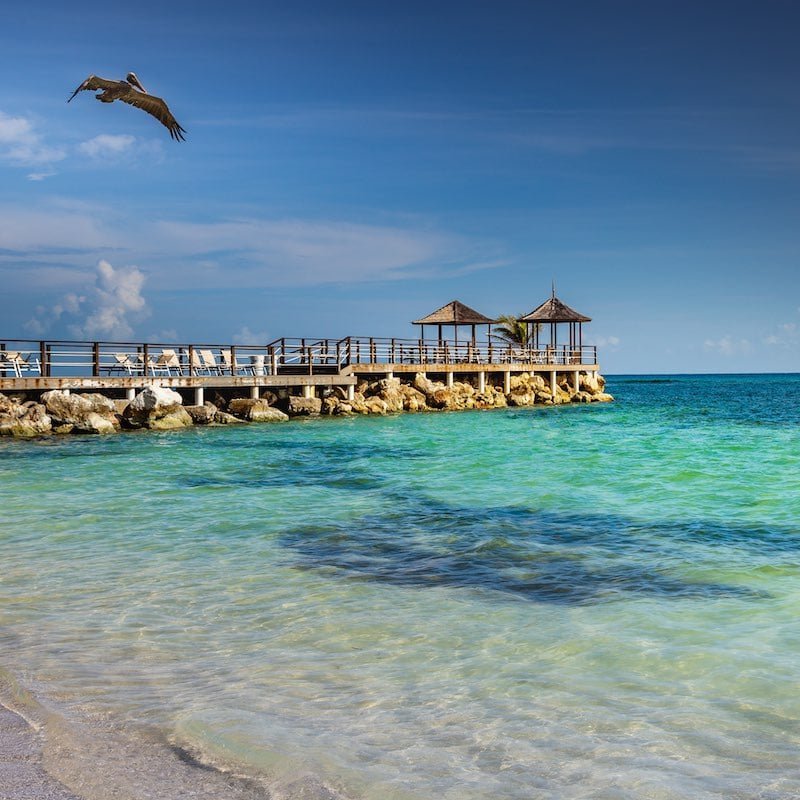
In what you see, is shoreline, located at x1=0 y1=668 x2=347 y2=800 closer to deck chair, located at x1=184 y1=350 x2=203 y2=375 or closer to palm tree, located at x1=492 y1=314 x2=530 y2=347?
deck chair, located at x1=184 y1=350 x2=203 y2=375

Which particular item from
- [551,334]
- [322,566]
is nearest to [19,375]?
[322,566]

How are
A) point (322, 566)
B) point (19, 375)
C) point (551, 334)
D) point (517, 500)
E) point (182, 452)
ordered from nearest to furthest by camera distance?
1. point (322, 566)
2. point (517, 500)
3. point (182, 452)
4. point (19, 375)
5. point (551, 334)

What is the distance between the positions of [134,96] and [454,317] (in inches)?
1040

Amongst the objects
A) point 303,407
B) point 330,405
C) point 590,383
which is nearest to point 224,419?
point 303,407

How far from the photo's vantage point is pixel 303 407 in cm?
2991

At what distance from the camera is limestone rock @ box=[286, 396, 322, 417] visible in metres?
29.8

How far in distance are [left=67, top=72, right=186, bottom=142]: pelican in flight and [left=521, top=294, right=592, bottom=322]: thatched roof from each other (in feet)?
103

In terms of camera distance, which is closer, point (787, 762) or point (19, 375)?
point (787, 762)

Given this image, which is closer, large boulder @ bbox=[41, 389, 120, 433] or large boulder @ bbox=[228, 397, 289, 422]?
large boulder @ bbox=[41, 389, 120, 433]

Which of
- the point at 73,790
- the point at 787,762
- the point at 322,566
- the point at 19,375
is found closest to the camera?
the point at 73,790

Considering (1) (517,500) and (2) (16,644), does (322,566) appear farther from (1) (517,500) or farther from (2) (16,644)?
(1) (517,500)

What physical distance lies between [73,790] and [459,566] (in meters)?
5.09

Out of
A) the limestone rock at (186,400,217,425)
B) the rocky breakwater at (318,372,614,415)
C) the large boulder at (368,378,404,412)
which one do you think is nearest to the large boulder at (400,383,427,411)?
the rocky breakwater at (318,372,614,415)

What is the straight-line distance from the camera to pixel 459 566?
308 inches
